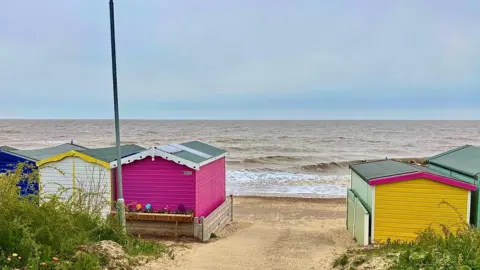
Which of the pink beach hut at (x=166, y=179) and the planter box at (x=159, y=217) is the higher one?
the pink beach hut at (x=166, y=179)

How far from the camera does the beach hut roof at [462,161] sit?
11.4 metres

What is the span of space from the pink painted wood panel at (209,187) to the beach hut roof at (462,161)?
7530 mm

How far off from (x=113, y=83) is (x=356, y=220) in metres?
7.97

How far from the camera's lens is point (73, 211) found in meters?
7.62

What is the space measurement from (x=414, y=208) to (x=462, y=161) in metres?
3.36

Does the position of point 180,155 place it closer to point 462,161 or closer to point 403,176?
point 403,176

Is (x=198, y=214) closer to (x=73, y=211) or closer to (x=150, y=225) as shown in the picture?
(x=150, y=225)

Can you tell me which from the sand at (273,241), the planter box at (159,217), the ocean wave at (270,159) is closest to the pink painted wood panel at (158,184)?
the planter box at (159,217)

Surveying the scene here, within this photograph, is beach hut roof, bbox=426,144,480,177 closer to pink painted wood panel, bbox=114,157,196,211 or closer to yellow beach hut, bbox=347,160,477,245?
yellow beach hut, bbox=347,160,477,245

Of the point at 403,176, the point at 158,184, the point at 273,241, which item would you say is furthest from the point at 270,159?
the point at 403,176

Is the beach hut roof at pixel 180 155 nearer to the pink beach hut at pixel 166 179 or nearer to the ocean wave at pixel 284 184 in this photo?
the pink beach hut at pixel 166 179

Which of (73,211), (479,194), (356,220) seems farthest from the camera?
(356,220)

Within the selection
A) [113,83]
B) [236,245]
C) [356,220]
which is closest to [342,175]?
[356,220]

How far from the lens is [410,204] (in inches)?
417
